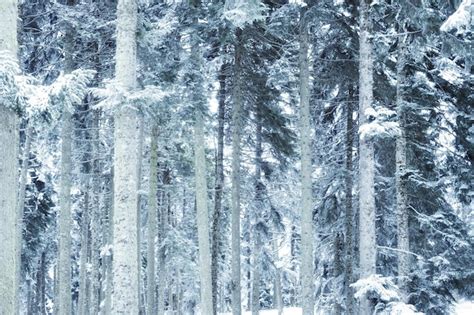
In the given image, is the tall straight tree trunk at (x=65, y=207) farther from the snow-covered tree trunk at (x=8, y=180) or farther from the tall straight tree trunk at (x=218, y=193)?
the snow-covered tree trunk at (x=8, y=180)

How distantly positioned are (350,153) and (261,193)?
5.08 metres

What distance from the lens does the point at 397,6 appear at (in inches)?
505

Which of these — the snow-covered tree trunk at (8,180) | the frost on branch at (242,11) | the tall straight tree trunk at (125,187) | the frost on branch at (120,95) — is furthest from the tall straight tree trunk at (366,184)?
the snow-covered tree trunk at (8,180)

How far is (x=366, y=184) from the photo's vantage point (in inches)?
465

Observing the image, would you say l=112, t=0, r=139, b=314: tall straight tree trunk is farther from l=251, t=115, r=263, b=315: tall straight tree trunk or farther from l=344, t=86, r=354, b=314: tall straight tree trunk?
l=251, t=115, r=263, b=315: tall straight tree trunk

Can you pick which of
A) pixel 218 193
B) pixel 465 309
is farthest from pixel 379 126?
pixel 465 309

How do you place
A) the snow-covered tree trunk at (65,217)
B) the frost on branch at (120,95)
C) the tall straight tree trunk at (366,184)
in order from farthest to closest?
the snow-covered tree trunk at (65,217), the tall straight tree trunk at (366,184), the frost on branch at (120,95)

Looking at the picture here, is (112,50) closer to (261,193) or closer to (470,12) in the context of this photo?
(261,193)

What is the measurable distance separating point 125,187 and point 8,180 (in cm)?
217

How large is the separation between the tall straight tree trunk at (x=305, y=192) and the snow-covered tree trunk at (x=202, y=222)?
277 cm

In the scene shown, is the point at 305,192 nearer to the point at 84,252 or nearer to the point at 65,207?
the point at 65,207

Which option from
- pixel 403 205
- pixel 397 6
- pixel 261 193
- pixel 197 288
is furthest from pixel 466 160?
pixel 197 288

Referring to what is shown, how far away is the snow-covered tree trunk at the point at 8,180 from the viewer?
27.2ft

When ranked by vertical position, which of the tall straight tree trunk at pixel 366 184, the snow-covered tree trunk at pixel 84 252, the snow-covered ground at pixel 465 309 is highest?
the tall straight tree trunk at pixel 366 184
